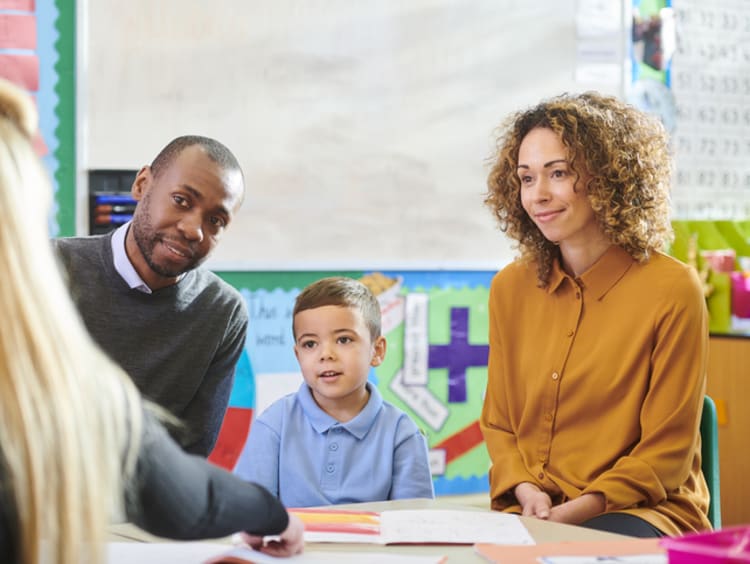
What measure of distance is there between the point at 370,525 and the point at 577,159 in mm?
887

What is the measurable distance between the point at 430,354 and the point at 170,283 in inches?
62.7

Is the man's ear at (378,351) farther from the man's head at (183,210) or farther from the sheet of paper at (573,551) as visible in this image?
the sheet of paper at (573,551)

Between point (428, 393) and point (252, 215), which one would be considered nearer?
point (252, 215)

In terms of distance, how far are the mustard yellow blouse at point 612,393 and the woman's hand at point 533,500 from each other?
27 millimetres

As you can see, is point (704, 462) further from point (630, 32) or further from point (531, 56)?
point (630, 32)

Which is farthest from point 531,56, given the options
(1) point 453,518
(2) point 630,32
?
(1) point 453,518

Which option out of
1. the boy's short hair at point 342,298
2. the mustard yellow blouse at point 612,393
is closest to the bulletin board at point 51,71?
the boy's short hair at point 342,298

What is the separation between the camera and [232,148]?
3.03m

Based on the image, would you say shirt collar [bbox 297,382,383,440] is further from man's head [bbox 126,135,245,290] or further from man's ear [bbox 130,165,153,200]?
man's ear [bbox 130,165,153,200]

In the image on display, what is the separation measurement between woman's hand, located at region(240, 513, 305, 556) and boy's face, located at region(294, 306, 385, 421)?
0.70 m

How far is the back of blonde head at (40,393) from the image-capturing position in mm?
729

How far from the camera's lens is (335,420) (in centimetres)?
182

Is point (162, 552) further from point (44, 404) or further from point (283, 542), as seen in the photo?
point (44, 404)

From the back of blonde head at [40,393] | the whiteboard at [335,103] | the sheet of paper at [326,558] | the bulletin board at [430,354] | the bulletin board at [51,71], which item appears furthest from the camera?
the bulletin board at [430,354]
